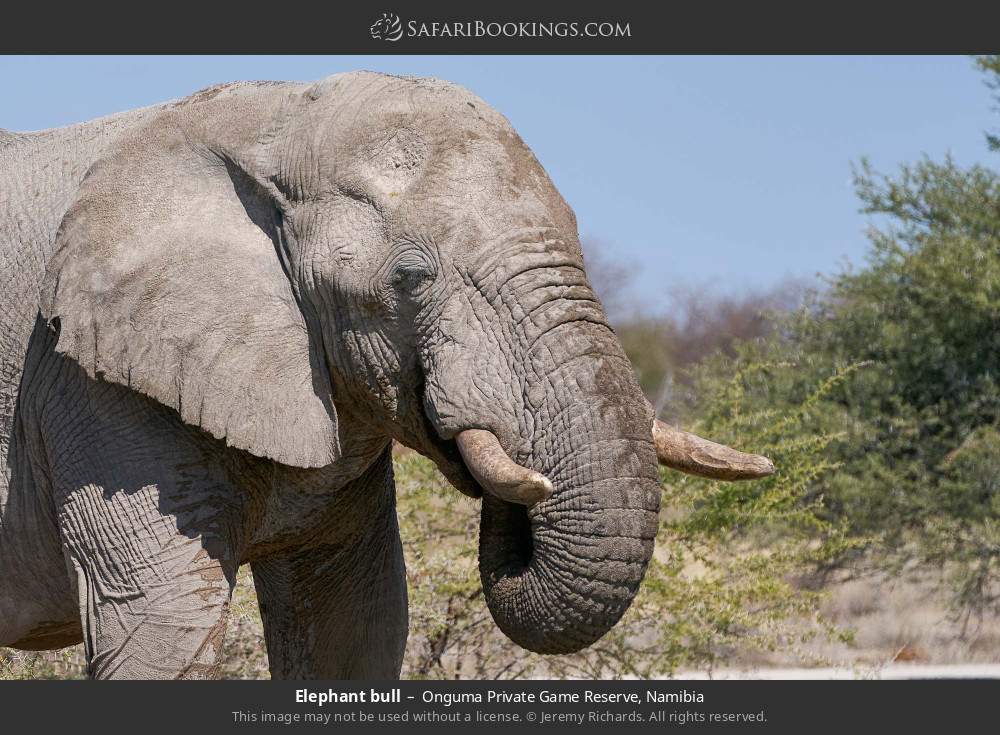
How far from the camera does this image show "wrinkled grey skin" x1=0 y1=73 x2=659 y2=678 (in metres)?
3.44

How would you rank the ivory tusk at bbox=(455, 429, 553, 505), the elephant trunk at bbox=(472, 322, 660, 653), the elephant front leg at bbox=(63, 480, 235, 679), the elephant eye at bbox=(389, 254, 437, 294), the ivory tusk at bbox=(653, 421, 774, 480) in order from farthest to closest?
the elephant front leg at bbox=(63, 480, 235, 679) < the ivory tusk at bbox=(653, 421, 774, 480) < the elephant eye at bbox=(389, 254, 437, 294) < the elephant trunk at bbox=(472, 322, 660, 653) < the ivory tusk at bbox=(455, 429, 553, 505)

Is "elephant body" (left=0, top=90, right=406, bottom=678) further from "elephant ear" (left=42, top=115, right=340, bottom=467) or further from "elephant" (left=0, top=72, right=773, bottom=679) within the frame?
"elephant ear" (left=42, top=115, right=340, bottom=467)

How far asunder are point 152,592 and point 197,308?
2.31ft

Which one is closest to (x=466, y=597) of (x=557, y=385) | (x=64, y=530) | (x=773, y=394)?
(x=64, y=530)

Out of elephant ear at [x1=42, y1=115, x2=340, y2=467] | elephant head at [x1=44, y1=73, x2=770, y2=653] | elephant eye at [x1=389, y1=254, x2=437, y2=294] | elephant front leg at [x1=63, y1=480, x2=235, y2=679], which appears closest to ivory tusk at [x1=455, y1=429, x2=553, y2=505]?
elephant head at [x1=44, y1=73, x2=770, y2=653]

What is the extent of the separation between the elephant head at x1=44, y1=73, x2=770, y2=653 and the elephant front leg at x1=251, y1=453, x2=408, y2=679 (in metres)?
0.64

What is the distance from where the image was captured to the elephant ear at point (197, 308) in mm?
3715

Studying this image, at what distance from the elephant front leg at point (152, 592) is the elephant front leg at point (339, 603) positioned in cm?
59

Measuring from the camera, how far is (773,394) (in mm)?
11797

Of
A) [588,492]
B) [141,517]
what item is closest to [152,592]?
[141,517]

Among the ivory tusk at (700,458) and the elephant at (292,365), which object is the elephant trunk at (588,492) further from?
the ivory tusk at (700,458)

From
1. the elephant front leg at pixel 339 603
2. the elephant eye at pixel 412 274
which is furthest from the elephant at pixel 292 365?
the elephant front leg at pixel 339 603

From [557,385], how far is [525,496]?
29 cm

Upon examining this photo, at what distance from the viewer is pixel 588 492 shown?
3.36 metres
